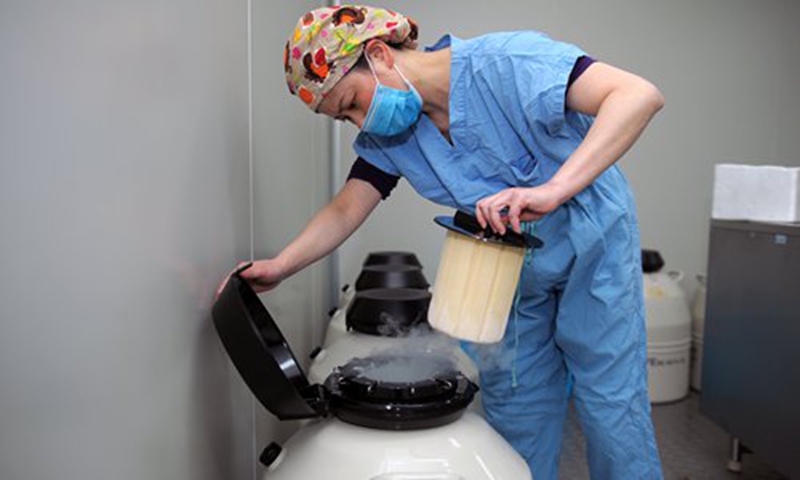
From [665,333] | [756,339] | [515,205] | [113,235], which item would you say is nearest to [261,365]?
[113,235]

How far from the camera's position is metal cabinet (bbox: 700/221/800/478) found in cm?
158

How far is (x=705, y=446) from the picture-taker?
6.89 ft

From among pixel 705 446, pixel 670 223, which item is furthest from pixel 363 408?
pixel 670 223

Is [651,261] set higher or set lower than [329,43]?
lower

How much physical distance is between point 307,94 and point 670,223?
2210mm

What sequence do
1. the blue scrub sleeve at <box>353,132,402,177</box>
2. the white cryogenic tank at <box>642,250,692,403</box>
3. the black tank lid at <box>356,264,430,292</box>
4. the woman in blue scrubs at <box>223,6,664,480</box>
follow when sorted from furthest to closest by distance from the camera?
1. the white cryogenic tank at <box>642,250,692,403</box>
2. the black tank lid at <box>356,264,430,292</box>
3. the blue scrub sleeve at <box>353,132,402,177</box>
4. the woman in blue scrubs at <box>223,6,664,480</box>

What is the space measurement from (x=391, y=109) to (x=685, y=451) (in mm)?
1762

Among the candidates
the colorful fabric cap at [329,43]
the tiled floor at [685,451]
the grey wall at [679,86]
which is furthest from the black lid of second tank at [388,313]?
the grey wall at [679,86]

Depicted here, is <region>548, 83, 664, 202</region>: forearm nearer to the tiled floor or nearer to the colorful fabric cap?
the colorful fabric cap

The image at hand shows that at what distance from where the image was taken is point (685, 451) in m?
2.06

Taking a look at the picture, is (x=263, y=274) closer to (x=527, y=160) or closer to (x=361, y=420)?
(x=361, y=420)

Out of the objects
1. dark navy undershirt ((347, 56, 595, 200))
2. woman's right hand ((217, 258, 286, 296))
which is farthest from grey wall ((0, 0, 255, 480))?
dark navy undershirt ((347, 56, 595, 200))

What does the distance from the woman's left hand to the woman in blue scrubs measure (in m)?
0.01

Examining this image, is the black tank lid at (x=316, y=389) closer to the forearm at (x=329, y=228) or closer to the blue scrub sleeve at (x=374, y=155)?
the forearm at (x=329, y=228)
